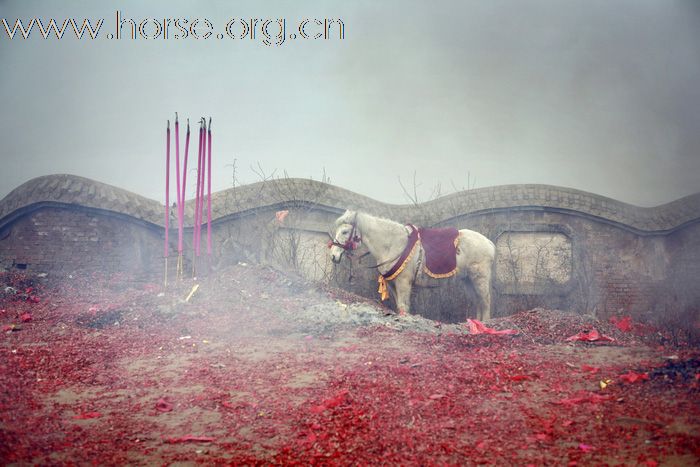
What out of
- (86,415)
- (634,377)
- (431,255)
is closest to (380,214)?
(431,255)

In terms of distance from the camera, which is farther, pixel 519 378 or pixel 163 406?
pixel 519 378

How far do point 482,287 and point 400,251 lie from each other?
5.38 feet

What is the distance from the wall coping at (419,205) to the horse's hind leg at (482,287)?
202 cm

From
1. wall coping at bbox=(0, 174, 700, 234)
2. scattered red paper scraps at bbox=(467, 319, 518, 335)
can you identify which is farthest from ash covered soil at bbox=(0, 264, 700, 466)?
wall coping at bbox=(0, 174, 700, 234)

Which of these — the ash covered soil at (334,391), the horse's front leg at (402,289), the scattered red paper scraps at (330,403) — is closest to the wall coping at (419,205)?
the horse's front leg at (402,289)

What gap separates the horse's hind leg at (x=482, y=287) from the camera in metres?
8.88

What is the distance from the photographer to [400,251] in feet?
28.2

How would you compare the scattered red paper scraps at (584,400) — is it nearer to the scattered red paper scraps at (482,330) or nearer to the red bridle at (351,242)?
the scattered red paper scraps at (482,330)

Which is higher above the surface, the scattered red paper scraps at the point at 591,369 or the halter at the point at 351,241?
the halter at the point at 351,241

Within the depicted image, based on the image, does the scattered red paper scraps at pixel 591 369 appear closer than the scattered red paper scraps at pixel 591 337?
Yes

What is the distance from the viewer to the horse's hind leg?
350 inches

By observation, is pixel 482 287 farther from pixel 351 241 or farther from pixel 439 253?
pixel 351 241

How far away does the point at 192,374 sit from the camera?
4.82 meters

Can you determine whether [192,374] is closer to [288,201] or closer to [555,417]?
[555,417]
